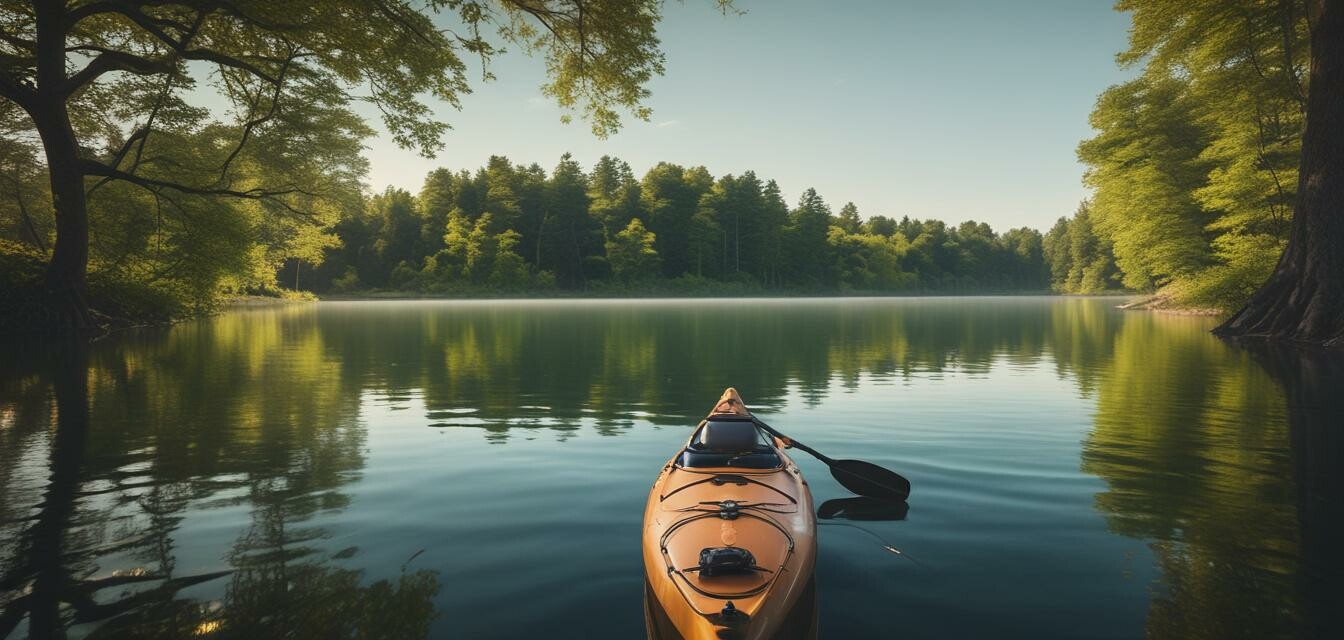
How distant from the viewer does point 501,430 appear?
11.9 meters

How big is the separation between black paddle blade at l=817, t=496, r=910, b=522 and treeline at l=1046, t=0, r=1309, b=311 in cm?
2610

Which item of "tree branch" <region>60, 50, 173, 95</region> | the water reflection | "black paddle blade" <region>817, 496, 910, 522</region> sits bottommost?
"black paddle blade" <region>817, 496, 910, 522</region>

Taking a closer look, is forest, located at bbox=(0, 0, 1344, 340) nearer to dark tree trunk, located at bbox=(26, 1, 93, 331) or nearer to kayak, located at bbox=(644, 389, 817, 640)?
dark tree trunk, located at bbox=(26, 1, 93, 331)

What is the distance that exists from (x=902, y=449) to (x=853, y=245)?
127855 mm

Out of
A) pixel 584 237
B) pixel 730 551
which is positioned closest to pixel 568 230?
pixel 584 237

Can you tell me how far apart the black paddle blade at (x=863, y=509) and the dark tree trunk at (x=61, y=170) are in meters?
A: 27.5

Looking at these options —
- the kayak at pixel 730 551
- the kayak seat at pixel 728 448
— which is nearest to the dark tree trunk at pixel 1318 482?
the kayak at pixel 730 551

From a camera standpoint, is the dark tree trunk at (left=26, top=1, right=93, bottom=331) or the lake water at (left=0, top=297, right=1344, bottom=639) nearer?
the lake water at (left=0, top=297, right=1344, bottom=639)

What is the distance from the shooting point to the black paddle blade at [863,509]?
24.5 ft

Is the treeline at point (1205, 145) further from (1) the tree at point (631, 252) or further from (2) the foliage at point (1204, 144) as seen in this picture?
(1) the tree at point (631, 252)

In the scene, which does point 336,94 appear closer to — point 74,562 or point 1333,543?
point 74,562

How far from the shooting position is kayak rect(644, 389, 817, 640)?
13.7 ft

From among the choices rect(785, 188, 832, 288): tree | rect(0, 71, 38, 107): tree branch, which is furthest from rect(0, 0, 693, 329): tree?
rect(785, 188, 832, 288): tree

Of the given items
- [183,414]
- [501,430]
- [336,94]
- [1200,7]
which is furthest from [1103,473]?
[336,94]
